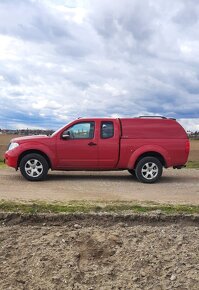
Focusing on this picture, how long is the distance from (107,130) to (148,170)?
4.94 ft

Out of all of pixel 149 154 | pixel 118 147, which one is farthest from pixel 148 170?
pixel 118 147

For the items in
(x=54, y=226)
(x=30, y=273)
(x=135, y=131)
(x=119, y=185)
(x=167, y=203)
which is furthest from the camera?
(x=135, y=131)

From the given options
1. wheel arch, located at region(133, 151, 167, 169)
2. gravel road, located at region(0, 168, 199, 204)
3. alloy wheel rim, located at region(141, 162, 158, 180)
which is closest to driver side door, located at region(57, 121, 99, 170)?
gravel road, located at region(0, 168, 199, 204)

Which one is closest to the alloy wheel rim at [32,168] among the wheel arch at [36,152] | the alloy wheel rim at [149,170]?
the wheel arch at [36,152]

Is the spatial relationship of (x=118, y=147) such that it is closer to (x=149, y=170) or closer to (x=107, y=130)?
(x=107, y=130)

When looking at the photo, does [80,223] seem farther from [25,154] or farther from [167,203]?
[25,154]

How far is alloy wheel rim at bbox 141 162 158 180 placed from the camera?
39.3 ft

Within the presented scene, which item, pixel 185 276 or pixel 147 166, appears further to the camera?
pixel 147 166

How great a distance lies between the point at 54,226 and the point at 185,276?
2.25 metres

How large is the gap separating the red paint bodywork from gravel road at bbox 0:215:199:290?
4696 mm

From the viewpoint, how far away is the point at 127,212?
7715 mm

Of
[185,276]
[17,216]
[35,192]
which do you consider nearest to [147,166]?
[35,192]

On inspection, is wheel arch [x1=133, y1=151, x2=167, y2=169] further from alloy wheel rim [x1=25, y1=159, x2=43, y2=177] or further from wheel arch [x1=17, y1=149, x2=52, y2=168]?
alloy wheel rim [x1=25, y1=159, x2=43, y2=177]

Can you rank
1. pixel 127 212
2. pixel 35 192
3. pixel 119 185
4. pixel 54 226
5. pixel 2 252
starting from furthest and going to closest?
pixel 119 185 < pixel 35 192 < pixel 127 212 < pixel 54 226 < pixel 2 252
